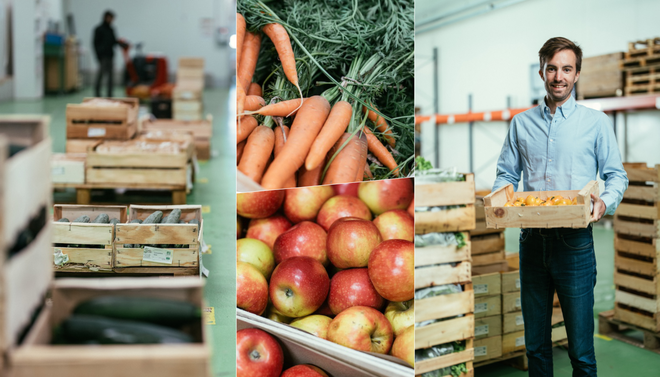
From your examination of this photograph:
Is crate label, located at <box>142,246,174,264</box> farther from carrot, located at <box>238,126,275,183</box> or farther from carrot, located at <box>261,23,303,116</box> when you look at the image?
carrot, located at <box>261,23,303,116</box>

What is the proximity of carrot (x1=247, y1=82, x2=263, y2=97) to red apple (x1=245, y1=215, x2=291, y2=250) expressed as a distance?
0.44 meters

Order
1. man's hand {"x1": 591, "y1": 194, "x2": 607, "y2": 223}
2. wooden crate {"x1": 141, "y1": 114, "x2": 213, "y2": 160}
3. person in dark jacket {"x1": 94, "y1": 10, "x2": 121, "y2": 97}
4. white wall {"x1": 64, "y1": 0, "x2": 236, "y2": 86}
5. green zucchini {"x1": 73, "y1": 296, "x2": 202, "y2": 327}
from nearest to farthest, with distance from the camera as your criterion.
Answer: green zucchini {"x1": 73, "y1": 296, "x2": 202, "y2": 327}
man's hand {"x1": 591, "y1": 194, "x2": 607, "y2": 223}
wooden crate {"x1": 141, "y1": 114, "x2": 213, "y2": 160}
person in dark jacket {"x1": 94, "y1": 10, "x2": 121, "y2": 97}
white wall {"x1": 64, "y1": 0, "x2": 236, "y2": 86}

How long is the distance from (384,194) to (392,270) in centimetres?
31

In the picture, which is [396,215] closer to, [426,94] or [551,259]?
[551,259]

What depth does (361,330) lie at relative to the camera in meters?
1.78

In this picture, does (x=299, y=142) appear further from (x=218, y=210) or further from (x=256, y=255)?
(x=218, y=210)

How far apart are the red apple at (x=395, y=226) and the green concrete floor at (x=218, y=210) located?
812mm

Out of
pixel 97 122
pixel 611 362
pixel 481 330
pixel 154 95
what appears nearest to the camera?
pixel 481 330

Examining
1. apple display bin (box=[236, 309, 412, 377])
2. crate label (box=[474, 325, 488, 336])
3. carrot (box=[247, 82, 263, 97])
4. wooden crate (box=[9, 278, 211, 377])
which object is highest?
carrot (box=[247, 82, 263, 97])

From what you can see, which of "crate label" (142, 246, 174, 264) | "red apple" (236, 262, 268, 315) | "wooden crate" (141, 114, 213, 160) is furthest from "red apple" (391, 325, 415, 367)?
"wooden crate" (141, 114, 213, 160)

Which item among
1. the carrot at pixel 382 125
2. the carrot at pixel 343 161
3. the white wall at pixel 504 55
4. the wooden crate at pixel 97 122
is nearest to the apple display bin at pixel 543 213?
the carrot at pixel 382 125

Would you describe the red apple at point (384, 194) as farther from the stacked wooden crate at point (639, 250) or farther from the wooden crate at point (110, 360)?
the stacked wooden crate at point (639, 250)

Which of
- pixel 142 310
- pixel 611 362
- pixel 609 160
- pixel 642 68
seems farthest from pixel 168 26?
pixel 142 310

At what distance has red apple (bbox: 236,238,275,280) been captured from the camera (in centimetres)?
177
